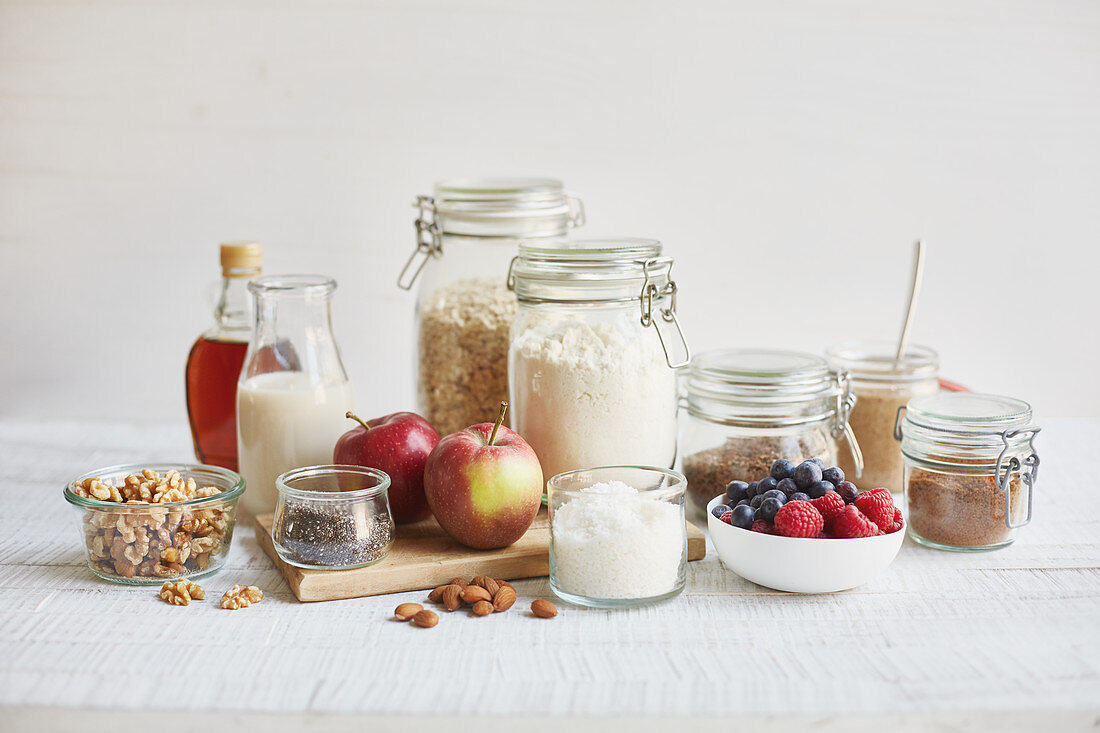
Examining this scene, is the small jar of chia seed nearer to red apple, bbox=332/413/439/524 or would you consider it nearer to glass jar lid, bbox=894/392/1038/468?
red apple, bbox=332/413/439/524

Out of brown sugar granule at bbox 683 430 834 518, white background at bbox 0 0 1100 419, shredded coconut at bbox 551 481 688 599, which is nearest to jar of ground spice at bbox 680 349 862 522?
brown sugar granule at bbox 683 430 834 518

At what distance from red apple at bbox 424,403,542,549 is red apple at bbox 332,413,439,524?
0.05 m

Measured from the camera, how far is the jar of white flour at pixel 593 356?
1.06 metres

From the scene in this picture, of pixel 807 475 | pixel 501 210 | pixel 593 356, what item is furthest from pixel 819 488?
pixel 501 210

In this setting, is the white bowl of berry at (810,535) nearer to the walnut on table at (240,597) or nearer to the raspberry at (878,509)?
the raspberry at (878,509)

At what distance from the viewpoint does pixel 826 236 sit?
158 cm

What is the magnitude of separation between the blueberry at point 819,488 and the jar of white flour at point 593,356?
21 cm

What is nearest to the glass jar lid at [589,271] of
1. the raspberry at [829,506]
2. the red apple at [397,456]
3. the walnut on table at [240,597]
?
the red apple at [397,456]

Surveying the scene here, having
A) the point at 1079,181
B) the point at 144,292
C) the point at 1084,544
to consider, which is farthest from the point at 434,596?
the point at 1079,181

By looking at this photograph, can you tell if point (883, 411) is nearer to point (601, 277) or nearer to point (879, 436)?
point (879, 436)

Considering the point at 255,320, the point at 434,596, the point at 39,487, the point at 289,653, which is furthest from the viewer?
the point at 39,487

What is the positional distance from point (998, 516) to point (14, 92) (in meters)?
1.49

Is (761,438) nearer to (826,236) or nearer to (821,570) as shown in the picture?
(821,570)

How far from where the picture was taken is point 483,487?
0.95m
